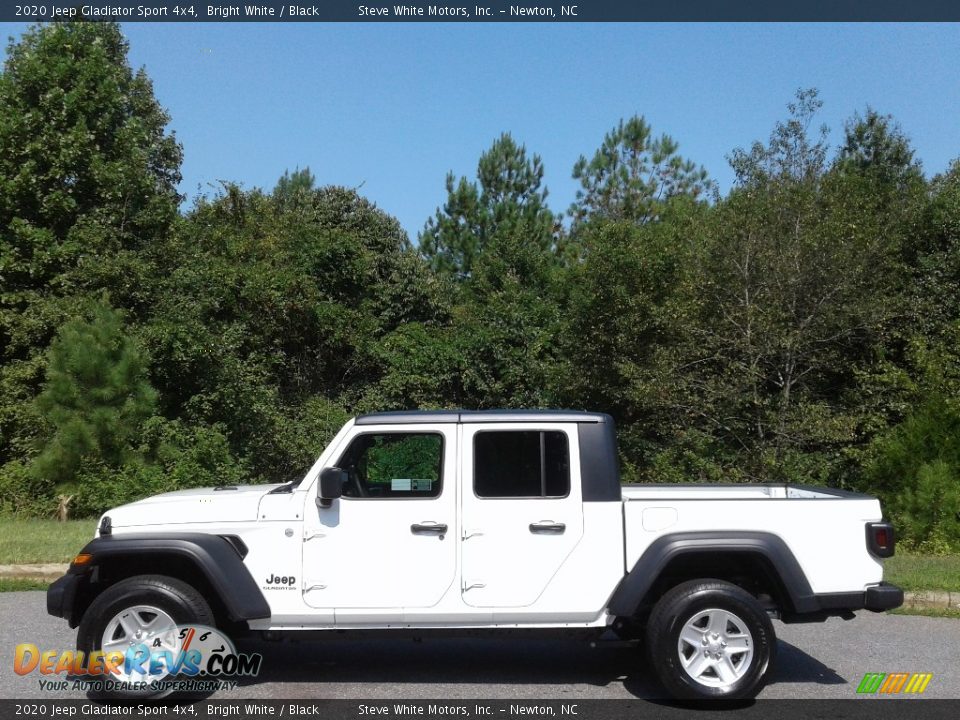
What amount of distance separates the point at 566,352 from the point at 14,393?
37.8ft

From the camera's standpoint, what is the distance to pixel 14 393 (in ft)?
64.3

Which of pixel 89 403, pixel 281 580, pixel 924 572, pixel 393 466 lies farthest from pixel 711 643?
pixel 89 403

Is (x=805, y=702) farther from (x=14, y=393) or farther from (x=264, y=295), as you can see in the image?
(x=264, y=295)

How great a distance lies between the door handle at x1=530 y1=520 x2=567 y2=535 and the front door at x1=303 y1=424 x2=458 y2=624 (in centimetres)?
53

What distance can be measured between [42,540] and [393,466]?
804 cm

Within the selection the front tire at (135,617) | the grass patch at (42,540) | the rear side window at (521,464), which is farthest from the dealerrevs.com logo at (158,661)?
the grass patch at (42,540)

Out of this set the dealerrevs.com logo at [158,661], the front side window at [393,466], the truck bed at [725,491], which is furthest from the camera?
the truck bed at [725,491]

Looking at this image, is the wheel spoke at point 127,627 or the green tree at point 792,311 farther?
the green tree at point 792,311

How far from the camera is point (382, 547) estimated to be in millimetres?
6383

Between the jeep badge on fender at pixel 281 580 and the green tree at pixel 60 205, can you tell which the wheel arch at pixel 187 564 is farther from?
the green tree at pixel 60 205

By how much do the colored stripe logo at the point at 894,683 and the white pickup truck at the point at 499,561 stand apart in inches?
29.6

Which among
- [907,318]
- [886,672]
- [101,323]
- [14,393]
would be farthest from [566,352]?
[886,672]

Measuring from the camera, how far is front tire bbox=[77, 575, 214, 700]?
20.4 ft

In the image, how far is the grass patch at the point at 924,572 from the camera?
9.84m
